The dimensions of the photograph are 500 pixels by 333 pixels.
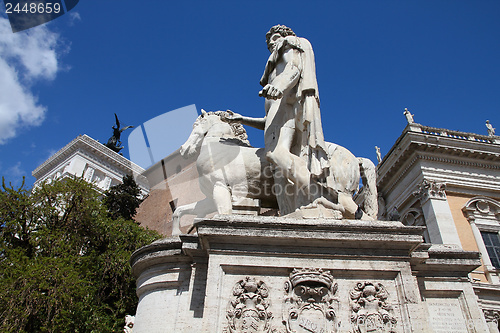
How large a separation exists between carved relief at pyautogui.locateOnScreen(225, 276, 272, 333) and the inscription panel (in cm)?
183

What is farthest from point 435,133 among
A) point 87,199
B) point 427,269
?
point 427,269

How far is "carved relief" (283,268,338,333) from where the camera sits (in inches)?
137

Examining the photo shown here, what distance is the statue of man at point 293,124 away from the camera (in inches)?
191

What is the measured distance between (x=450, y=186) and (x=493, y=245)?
3.67 meters

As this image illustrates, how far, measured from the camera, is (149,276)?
14.5 feet

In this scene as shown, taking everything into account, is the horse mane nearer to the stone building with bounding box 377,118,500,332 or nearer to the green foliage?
the green foliage

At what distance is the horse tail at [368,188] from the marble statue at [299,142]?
2.3 inches

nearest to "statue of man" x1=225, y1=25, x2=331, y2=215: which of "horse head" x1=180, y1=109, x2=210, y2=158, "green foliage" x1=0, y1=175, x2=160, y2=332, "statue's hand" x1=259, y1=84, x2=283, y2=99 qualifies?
"statue's hand" x1=259, y1=84, x2=283, y2=99

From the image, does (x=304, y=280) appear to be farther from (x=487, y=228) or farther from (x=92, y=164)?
(x=92, y=164)

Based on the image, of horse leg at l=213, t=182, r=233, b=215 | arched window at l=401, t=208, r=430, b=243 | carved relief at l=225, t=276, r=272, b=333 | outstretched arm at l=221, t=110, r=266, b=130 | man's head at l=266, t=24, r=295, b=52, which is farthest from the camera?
arched window at l=401, t=208, r=430, b=243

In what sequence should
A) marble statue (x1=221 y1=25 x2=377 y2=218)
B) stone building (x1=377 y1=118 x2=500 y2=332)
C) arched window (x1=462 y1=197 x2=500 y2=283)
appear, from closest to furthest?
marble statue (x1=221 y1=25 x2=377 y2=218), arched window (x1=462 y1=197 x2=500 y2=283), stone building (x1=377 y1=118 x2=500 y2=332)

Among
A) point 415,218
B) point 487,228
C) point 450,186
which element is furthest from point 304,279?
point 450,186

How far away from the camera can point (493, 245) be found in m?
19.9

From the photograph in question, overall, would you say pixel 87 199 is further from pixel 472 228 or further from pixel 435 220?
pixel 472 228
